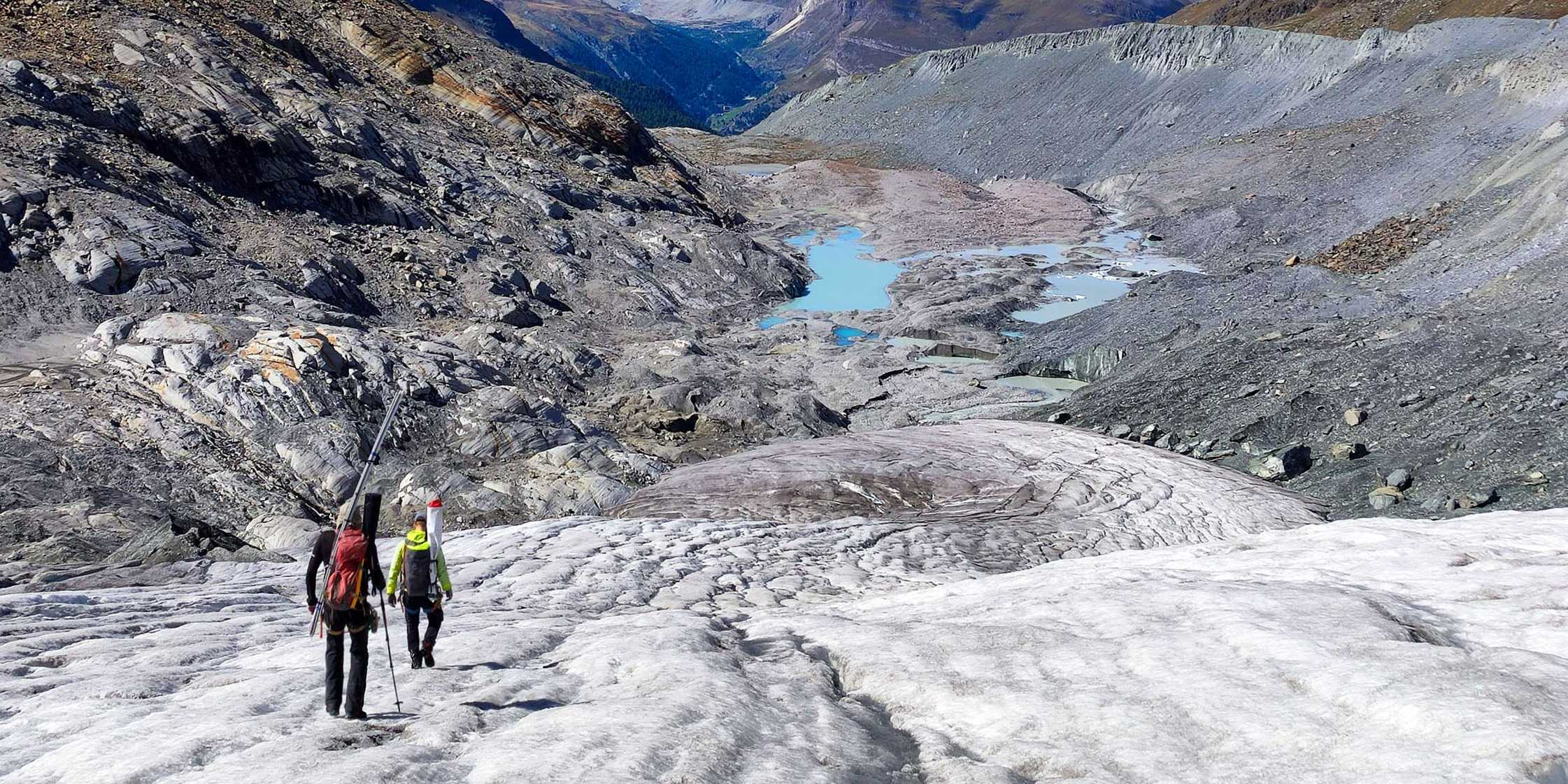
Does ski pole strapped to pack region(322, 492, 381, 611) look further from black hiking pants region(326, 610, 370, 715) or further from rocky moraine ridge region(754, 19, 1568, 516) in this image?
rocky moraine ridge region(754, 19, 1568, 516)

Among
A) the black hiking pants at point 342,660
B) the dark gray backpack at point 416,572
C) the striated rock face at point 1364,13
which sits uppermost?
the striated rock face at point 1364,13

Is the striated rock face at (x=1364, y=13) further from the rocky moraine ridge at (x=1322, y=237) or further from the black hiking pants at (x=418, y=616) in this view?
the black hiking pants at (x=418, y=616)

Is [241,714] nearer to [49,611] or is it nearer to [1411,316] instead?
[49,611]

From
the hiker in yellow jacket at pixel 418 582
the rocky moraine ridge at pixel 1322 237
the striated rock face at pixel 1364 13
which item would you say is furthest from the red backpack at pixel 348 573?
the striated rock face at pixel 1364 13

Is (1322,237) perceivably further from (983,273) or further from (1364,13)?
(1364,13)

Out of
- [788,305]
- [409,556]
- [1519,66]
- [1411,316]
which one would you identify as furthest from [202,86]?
[1519,66]

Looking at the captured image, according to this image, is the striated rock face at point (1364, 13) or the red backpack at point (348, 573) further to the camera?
the striated rock face at point (1364, 13)
